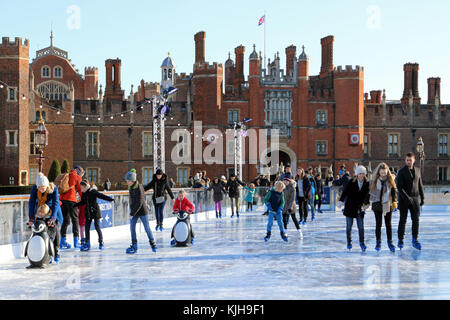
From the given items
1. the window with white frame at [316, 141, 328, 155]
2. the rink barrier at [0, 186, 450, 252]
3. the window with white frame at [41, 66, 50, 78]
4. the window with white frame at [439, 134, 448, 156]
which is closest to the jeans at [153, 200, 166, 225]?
→ the rink barrier at [0, 186, 450, 252]

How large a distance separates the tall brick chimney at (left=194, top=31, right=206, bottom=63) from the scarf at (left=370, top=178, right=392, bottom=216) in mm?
32324

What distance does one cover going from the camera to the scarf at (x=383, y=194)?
33.9 feet

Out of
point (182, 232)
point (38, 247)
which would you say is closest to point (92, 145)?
point (182, 232)

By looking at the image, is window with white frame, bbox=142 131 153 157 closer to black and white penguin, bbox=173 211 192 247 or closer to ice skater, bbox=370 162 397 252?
black and white penguin, bbox=173 211 192 247

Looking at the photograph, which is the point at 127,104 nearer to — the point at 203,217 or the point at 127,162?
the point at 127,162

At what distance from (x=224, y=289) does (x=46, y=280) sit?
2496 mm

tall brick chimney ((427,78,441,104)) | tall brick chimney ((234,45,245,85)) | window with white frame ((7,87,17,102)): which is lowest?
window with white frame ((7,87,17,102))

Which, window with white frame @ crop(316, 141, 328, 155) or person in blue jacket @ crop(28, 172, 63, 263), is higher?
window with white frame @ crop(316, 141, 328, 155)

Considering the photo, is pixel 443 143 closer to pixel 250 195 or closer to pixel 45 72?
pixel 250 195

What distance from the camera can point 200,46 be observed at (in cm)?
4219

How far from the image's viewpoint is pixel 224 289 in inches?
286

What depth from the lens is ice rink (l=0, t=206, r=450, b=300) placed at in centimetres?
709

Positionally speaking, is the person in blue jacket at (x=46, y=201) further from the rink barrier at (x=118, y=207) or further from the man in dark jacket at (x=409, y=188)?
the man in dark jacket at (x=409, y=188)

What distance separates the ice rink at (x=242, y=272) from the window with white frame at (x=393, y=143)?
3139 cm
